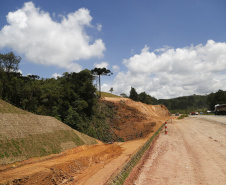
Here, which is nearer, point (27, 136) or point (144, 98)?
point (27, 136)

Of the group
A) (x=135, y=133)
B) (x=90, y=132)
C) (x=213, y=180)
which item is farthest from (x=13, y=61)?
(x=213, y=180)

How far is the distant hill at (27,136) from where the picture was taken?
9.35 meters

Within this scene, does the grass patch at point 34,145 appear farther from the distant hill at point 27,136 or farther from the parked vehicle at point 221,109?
the parked vehicle at point 221,109

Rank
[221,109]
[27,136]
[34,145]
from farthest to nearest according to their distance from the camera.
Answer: [221,109], [27,136], [34,145]

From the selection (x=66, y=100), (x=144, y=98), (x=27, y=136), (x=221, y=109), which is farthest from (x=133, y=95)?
(x=27, y=136)

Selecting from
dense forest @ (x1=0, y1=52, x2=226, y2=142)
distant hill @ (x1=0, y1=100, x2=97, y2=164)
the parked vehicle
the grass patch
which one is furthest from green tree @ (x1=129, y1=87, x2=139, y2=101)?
the grass patch

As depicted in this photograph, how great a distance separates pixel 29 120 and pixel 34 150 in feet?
9.26

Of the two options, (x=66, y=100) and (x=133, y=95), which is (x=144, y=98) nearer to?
(x=133, y=95)

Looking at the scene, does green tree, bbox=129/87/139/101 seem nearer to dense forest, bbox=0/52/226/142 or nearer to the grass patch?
dense forest, bbox=0/52/226/142

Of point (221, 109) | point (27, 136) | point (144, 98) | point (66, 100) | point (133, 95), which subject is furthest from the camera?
point (144, 98)

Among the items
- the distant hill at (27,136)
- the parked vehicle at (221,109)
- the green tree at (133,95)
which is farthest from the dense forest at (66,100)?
the green tree at (133,95)

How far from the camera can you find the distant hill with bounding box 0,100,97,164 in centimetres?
935

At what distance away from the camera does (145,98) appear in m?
91.4

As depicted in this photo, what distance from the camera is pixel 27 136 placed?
1097 centimetres
